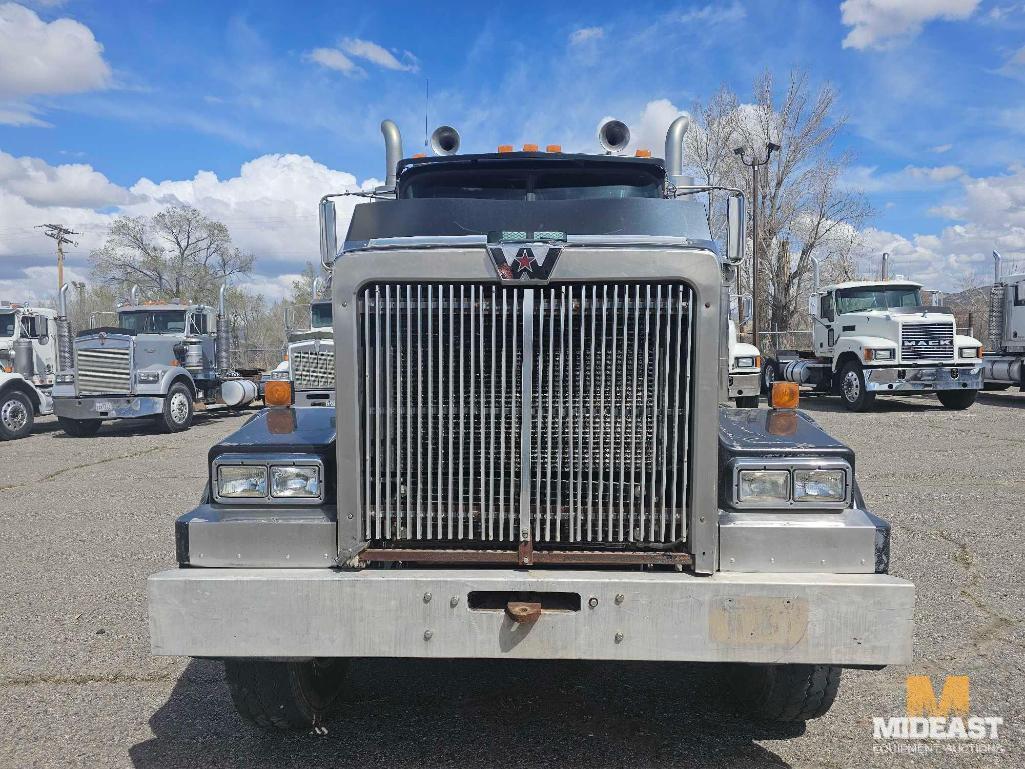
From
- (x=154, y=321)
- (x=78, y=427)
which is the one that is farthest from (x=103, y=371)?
(x=154, y=321)

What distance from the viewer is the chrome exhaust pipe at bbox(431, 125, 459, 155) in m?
5.13

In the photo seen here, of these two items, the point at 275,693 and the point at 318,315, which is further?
the point at 318,315

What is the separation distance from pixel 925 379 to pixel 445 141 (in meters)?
13.6

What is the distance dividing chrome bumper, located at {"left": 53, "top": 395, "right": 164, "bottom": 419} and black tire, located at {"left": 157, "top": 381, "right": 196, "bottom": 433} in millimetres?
350

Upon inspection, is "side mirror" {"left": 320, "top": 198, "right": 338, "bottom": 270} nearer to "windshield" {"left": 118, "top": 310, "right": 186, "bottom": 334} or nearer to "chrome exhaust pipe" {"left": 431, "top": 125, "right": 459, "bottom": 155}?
"chrome exhaust pipe" {"left": 431, "top": 125, "right": 459, "bottom": 155}

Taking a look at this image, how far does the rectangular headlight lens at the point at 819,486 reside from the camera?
2771 mm

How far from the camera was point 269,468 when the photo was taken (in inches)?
113

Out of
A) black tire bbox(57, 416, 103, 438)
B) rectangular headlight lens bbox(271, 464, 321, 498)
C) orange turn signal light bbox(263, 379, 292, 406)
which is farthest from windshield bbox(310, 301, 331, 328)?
rectangular headlight lens bbox(271, 464, 321, 498)

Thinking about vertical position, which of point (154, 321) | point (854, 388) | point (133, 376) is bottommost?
point (854, 388)

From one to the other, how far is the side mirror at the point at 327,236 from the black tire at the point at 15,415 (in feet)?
42.8

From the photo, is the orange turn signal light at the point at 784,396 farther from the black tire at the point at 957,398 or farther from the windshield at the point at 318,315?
the black tire at the point at 957,398

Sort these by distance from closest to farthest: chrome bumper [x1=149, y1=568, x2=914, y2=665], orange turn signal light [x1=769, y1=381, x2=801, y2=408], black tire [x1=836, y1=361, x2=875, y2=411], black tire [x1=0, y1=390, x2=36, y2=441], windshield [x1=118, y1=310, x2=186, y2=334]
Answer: chrome bumper [x1=149, y1=568, x2=914, y2=665], orange turn signal light [x1=769, y1=381, x2=801, y2=408], black tire [x1=0, y1=390, x2=36, y2=441], black tire [x1=836, y1=361, x2=875, y2=411], windshield [x1=118, y1=310, x2=186, y2=334]

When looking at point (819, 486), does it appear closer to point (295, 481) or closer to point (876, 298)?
point (295, 481)

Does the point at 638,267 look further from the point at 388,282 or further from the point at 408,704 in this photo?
the point at 408,704
